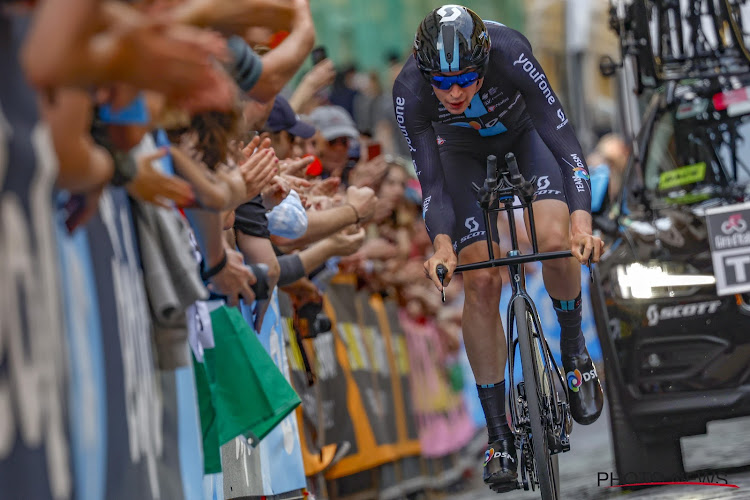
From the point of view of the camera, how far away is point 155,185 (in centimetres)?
390

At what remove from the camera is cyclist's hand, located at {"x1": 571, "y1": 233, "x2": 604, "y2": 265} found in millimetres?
6176

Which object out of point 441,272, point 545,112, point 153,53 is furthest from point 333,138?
point 153,53

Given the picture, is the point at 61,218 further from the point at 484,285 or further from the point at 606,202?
the point at 606,202

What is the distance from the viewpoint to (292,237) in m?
7.17

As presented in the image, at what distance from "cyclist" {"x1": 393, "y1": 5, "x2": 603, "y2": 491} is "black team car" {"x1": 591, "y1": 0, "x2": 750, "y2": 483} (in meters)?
0.87

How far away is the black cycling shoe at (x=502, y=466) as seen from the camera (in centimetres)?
643

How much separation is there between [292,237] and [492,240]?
1.22 m

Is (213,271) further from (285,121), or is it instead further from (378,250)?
(378,250)

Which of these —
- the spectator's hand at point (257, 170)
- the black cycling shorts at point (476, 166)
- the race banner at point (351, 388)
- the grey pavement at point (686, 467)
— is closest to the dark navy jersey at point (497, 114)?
the black cycling shorts at point (476, 166)

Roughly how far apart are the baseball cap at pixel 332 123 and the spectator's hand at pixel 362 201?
5.93 ft

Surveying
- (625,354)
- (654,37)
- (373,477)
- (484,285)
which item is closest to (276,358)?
(484,285)

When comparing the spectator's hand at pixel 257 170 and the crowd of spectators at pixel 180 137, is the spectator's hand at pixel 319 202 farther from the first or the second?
the spectator's hand at pixel 257 170

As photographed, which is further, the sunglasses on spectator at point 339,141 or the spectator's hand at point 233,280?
the sunglasses on spectator at point 339,141

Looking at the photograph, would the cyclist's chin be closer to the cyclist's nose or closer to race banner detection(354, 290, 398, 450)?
the cyclist's nose
